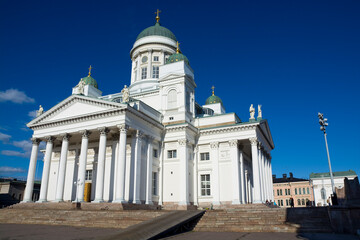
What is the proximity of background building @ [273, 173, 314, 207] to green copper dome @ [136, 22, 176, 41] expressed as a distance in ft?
169

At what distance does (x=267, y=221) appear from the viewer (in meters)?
17.8

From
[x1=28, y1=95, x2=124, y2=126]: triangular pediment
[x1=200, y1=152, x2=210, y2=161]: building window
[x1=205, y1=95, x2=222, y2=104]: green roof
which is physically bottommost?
[x1=200, y1=152, x2=210, y2=161]: building window

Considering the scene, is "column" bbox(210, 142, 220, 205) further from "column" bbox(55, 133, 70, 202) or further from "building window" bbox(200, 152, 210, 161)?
"column" bbox(55, 133, 70, 202)

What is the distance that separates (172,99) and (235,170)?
11.4 meters

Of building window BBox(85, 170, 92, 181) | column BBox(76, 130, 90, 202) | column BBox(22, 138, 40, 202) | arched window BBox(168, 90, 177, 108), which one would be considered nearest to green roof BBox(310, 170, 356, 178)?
arched window BBox(168, 90, 177, 108)

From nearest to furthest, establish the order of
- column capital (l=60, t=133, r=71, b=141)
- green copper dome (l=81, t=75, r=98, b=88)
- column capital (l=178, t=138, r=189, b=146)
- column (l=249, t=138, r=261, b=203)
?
column capital (l=60, t=133, r=71, b=141) < column (l=249, t=138, r=261, b=203) < column capital (l=178, t=138, r=189, b=146) < green copper dome (l=81, t=75, r=98, b=88)

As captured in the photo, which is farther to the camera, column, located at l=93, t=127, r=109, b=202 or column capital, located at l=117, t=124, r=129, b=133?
A: column capital, located at l=117, t=124, r=129, b=133

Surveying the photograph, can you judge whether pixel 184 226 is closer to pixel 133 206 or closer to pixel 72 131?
pixel 133 206

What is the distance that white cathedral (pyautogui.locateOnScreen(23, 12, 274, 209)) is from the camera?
2791 centimetres

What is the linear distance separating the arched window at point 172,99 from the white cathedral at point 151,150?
0.45 ft

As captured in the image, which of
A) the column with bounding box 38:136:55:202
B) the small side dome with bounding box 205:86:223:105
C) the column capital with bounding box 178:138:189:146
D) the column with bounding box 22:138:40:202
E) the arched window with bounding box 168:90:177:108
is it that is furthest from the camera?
the small side dome with bounding box 205:86:223:105

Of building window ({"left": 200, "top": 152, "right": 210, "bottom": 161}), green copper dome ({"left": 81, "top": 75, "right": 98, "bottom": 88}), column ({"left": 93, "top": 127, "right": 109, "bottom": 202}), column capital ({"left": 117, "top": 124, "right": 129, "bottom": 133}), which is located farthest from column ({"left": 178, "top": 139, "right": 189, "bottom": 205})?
green copper dome ({"left": 81, "top": 75, "right": 98, "bottom": 88})

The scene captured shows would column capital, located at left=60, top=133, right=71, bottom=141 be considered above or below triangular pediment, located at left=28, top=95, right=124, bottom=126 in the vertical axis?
below

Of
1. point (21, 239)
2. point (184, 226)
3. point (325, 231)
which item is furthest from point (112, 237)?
point (325, 231)
